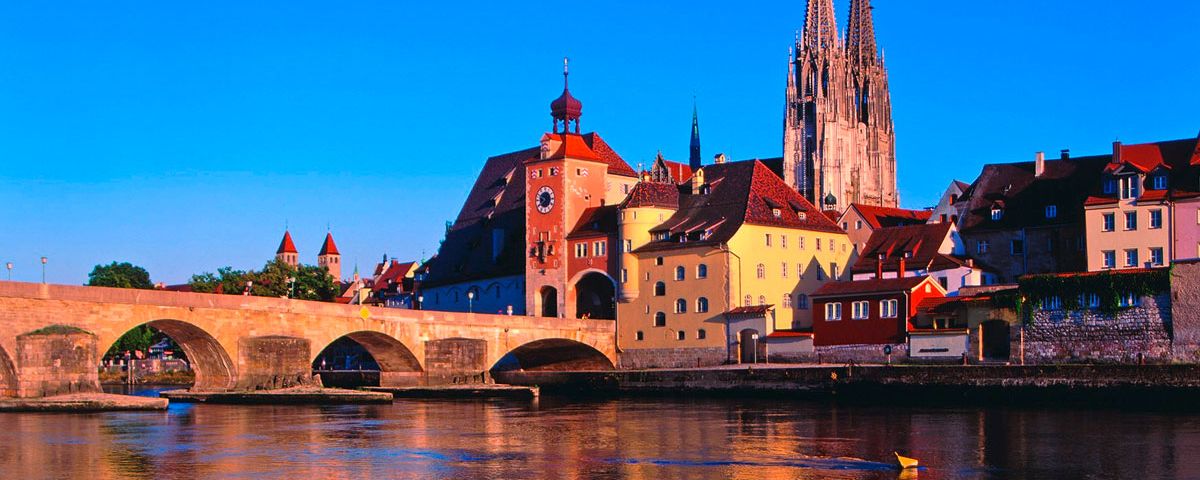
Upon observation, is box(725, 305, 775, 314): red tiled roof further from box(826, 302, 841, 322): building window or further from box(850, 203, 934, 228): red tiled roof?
box(850, 203, 934, 228): red tiled roof

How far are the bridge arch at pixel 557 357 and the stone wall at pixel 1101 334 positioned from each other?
1070 inches

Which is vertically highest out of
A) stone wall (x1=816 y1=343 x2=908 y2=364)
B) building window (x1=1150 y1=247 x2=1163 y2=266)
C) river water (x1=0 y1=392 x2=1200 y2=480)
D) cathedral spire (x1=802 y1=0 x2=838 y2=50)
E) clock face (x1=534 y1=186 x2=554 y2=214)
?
cathedral spire (x1=802 y1=0 x2=838 y2=50)

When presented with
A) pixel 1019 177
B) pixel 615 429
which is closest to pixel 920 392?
pixel 615 429

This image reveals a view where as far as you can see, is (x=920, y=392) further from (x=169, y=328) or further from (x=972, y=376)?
(x=169, y=328)

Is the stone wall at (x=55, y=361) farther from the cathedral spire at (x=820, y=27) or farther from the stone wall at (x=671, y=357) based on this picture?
the cathedral spire at (x=820, y=27)

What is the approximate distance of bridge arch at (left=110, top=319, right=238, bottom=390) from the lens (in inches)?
2689

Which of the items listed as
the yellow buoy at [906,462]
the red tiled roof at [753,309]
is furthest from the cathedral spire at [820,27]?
the yellow buoy at [906,462]

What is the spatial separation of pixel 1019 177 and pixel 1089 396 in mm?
30479

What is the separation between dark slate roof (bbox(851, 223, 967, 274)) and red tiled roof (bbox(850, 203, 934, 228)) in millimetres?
4744

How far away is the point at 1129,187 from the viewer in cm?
7831

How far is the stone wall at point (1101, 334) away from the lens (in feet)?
224

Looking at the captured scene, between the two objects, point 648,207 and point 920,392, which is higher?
point 648,207

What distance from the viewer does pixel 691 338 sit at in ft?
289

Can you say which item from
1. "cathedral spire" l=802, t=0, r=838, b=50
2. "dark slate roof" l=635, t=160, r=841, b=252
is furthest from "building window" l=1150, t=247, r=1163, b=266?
"cathedral spire" l=802, t=0, r=838, b=50
